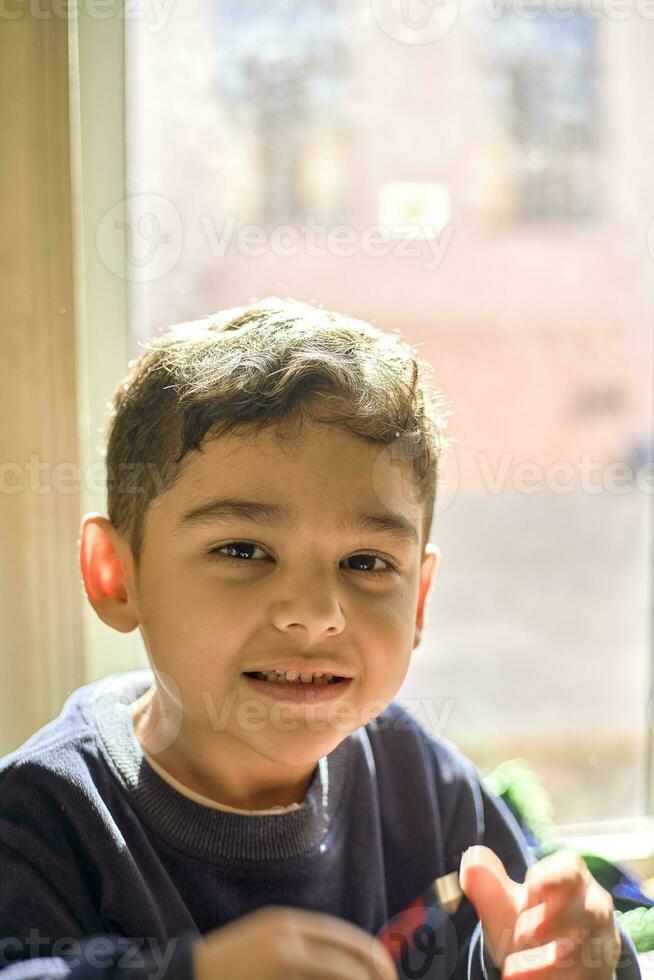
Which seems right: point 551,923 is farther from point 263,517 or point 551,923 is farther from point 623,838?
point 623,838

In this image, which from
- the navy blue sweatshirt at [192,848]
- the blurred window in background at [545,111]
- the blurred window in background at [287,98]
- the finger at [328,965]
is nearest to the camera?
the finger at [328,965]

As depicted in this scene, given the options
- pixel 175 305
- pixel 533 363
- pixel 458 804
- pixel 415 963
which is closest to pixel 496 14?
pixel 533 363

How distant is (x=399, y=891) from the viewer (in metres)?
1.00

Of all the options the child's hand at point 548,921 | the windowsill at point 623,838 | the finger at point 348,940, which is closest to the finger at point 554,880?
the child's hand at point 548,921

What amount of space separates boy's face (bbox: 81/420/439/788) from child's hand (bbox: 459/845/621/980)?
19cm

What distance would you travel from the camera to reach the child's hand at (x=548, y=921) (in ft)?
2.57

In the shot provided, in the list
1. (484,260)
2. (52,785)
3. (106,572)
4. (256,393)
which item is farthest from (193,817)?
(484,260)

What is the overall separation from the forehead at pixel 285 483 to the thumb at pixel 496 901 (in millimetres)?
298

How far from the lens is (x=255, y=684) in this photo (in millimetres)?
846

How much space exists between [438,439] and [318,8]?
0.60 metres

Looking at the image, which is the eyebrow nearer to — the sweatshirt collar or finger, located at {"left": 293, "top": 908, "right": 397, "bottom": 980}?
the sweatshirt collar

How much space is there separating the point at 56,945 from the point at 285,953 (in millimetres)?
234

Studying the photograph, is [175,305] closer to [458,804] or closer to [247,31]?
[247,31]

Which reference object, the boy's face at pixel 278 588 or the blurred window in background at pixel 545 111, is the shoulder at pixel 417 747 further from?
the blurred window in background at pixel 545 111
